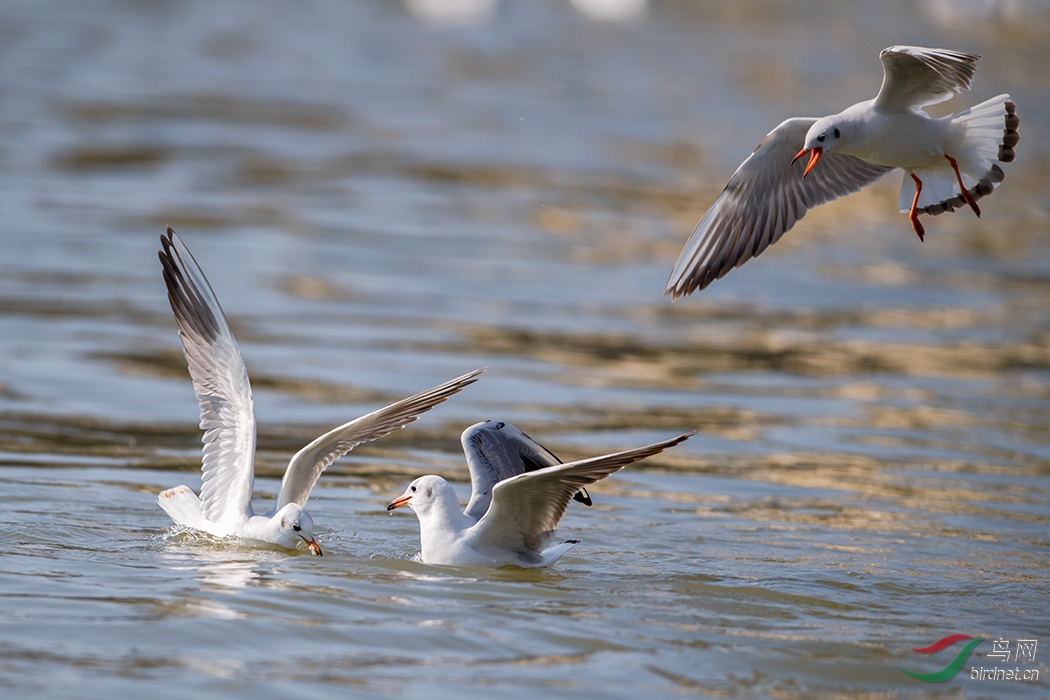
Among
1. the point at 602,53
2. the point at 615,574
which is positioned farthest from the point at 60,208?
the point at 602,53

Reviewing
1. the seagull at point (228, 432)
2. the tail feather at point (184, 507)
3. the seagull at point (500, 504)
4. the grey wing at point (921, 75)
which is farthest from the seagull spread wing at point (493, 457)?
the grey wing at point (921, 75)

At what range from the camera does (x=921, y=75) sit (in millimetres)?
8078

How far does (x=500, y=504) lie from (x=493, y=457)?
→ 992 mm

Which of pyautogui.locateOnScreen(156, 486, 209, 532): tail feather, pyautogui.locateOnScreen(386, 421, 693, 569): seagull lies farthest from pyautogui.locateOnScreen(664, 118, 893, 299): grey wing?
pyautogui.locateOnScreen(156, 486, 209, 532): tail feather

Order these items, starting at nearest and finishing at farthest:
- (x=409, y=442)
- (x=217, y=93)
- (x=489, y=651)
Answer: (x=489, y=651)
(x=409, y=442)
(x=217, y=93)

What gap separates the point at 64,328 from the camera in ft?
46.8

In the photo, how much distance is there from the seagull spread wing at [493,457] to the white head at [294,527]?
3.03 ft

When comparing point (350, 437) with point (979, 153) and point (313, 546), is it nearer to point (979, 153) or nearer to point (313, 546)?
point (313, 546)

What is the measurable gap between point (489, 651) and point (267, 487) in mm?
3646

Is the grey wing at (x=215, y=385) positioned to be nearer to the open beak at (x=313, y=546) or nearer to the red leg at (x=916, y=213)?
the open beak at (x=313, y=546)

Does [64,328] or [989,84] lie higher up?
[989,84]

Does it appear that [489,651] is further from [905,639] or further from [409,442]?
[409,442]

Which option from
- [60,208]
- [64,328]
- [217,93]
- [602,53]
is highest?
[602,53]

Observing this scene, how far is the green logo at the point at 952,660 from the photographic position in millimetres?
6816
